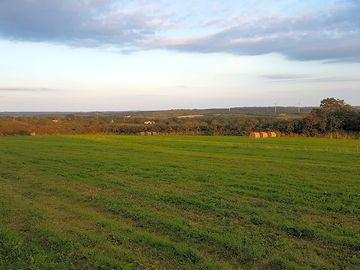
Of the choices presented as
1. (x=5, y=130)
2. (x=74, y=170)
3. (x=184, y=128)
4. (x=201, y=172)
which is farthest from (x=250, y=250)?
(x=5, y=130)

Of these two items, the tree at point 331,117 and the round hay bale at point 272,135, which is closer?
the round hay bale at point 272,135

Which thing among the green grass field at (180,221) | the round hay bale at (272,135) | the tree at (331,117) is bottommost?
the round hay bale at (272,135)

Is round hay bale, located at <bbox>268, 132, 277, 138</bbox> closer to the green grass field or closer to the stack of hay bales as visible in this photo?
the stack of hay bales

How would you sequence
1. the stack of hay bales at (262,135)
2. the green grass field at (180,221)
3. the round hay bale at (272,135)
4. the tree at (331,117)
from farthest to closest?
the tree at (331,117) < the round hay bale at (272,135) < the stack of hay bales at (262,135) < the green grass field at (180,221)

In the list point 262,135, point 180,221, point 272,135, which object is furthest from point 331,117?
point 180,221

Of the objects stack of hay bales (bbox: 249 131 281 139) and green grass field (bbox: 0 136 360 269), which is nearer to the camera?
green grass field (bbox: 0 136 360 269)

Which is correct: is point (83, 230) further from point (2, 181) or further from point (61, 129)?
point (61, 129)

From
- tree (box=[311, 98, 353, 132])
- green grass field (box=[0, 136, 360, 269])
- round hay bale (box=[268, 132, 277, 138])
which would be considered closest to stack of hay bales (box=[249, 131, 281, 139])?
round hay bale (box=[268, 132, 277, 138])

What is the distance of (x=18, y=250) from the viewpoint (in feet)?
26.7

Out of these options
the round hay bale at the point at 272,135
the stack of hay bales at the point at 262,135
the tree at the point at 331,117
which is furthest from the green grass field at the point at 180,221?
the tree at the point at 331,117

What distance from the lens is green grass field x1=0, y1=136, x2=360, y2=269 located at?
7.70 meters

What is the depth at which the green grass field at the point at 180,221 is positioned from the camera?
7.70m

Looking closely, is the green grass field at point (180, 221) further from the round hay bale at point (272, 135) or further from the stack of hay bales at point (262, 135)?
the round hay bale at point (272, 135)

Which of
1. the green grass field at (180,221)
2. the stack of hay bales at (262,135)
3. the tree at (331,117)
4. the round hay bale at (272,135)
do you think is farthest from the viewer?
the tree at (331,117)
